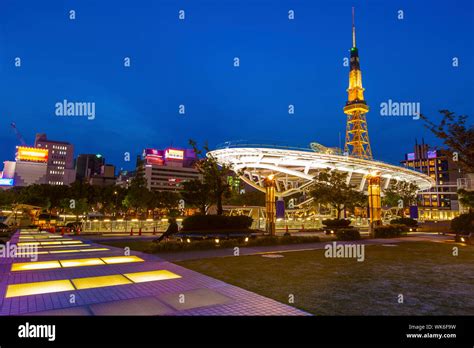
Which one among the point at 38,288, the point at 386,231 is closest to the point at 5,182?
the point at 386,231

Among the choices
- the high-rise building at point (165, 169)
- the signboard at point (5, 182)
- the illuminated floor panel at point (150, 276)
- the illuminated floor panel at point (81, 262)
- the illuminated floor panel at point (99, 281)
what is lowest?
the illuminated floor panel at point (81, 262)

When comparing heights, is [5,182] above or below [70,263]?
above

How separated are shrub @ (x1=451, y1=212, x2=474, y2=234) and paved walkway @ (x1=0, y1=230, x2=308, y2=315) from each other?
2335 cm

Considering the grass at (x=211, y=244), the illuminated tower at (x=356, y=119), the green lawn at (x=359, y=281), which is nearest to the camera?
the green lawn at (x=359, y=281)

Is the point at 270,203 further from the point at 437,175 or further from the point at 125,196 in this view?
the point at 437,175

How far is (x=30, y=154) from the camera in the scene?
162 metres

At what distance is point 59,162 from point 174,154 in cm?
7022

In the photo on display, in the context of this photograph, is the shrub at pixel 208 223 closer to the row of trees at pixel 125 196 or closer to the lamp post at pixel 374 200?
the row of trees at pixel 125 196

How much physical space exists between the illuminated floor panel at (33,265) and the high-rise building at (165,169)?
5849 inches

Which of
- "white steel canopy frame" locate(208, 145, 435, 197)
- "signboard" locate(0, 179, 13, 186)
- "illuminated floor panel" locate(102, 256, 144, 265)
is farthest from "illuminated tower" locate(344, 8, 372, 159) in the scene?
"signboard" locate(0, 179, 13, 186)

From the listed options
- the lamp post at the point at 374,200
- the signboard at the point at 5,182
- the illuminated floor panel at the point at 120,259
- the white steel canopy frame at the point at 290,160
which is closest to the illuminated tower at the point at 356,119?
the white steel canopy frame at the point at 290,160

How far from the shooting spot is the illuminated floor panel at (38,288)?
8.42 meters

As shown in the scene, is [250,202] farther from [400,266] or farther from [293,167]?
[400,266]

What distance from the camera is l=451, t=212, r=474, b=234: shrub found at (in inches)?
939
